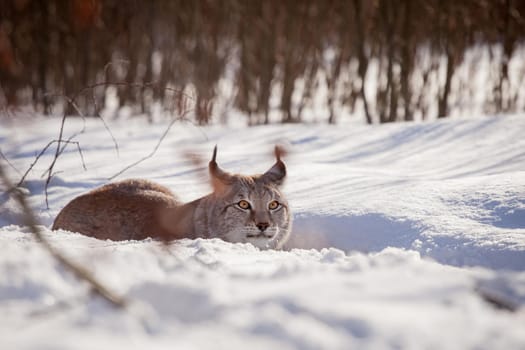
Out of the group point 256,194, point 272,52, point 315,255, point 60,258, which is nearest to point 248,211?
point 256,194

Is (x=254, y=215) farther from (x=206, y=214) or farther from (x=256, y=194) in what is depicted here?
(x=206, y=214)

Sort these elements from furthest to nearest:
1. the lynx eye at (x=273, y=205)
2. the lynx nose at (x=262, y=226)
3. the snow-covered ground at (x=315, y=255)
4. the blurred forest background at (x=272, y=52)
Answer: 1. the blurred forest background at (x=272, y=52)
2. the lynx eye at (x=273, y=205)
3. the lynx nose at (x=262, y=226)
4. the snow-covered ground at (x=315, y=255)

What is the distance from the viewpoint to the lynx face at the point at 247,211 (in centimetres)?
444

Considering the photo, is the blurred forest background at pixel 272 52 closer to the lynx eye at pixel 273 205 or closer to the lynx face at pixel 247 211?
the lynx face at pixel 247 211

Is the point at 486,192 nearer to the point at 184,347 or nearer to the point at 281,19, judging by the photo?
the point at 184,347

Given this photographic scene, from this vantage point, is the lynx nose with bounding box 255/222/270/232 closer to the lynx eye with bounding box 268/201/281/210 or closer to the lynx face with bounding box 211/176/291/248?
the lynx face with bounding box 211/176/291/248

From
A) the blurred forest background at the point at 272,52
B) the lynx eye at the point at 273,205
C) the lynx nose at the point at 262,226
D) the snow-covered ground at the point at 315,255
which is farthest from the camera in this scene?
the blurred forest background at the point at 272,52

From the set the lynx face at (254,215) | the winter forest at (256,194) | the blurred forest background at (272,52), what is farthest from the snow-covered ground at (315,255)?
the blurred forest background at (272,52)

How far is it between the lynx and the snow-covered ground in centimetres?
36

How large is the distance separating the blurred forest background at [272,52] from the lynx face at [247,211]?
142 inches

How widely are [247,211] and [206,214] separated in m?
0.29

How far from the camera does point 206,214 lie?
181 inches

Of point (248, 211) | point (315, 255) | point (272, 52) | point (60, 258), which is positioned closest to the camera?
point (60, 258)

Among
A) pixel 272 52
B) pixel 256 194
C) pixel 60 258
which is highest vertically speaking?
pixel 272 52
